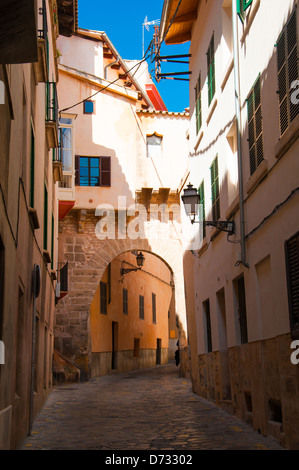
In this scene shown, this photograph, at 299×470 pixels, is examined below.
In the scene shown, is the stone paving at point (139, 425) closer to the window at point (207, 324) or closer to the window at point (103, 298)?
the window at point (207, 324)

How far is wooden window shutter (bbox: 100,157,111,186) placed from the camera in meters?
24.2

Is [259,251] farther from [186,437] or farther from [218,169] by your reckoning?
[218,169]

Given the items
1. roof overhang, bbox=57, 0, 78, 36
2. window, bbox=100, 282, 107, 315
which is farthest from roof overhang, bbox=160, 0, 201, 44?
window, bbox=100, 282, 107, 315

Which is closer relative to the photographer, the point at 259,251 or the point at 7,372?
the point at 7,372

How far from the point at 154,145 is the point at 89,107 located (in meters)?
3.12

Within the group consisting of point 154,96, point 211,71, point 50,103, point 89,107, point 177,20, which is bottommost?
point 50,103

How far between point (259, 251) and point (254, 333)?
1281mm

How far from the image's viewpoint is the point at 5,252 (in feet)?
20.4

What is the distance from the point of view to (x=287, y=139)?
7.09 metres

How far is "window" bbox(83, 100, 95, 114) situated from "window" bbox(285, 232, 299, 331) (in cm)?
1876

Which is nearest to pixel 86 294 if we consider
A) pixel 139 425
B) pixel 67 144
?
pixel 67 144

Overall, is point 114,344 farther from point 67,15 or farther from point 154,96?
point 154,96

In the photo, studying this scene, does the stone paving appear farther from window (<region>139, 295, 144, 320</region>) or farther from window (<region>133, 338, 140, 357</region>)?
window (<region>139, 295, 144, 320</region>)
